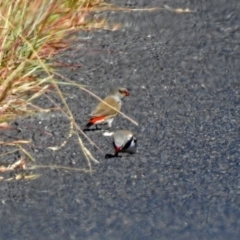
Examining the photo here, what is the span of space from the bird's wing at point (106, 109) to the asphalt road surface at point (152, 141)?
0.10 meters

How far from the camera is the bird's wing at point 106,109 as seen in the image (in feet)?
22.2

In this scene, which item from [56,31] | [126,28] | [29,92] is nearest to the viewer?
[29,92]

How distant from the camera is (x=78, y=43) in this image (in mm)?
8000

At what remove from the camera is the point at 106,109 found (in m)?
6.79

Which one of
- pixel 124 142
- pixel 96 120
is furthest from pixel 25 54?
pixel 124 142

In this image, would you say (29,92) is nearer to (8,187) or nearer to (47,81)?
(47,81)

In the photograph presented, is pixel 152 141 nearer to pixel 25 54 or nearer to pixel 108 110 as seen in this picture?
pixel 108 110

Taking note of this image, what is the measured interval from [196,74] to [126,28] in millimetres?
812

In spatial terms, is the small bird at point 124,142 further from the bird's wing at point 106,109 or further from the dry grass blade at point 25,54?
the dry grass blade at point 25,54

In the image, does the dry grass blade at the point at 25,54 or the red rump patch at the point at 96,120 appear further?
the dry grass blade at the point at 25,54

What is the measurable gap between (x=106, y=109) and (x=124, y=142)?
25 centimetres

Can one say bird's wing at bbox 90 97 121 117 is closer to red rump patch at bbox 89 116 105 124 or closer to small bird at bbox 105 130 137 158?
red rump patch at bbox 89 116 105 124

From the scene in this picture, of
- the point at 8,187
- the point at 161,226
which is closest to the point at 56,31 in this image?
the point at 8,187

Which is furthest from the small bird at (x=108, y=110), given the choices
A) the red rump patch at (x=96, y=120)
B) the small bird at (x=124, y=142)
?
the small bird at (x=124, y=142)
